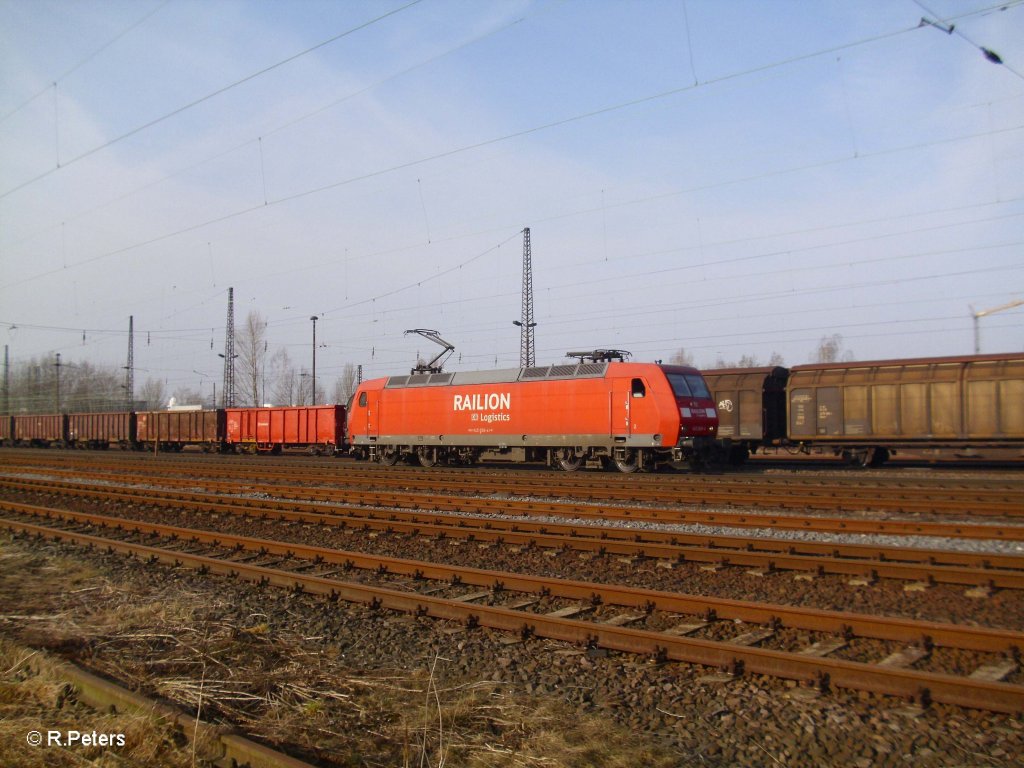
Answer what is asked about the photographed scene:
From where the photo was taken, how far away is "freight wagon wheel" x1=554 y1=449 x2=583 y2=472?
76.9 ft

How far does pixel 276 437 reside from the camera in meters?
39.3

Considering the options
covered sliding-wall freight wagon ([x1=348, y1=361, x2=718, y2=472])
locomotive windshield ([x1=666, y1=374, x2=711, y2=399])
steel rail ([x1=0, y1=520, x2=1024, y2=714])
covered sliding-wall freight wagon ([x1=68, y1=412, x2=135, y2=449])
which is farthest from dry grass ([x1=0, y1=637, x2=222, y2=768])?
covered sliding-wall freight wagon ([x1=68, y1=412, x2=135, y2=449])

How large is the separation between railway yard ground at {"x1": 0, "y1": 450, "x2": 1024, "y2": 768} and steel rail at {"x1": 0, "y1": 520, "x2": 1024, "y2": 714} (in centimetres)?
2

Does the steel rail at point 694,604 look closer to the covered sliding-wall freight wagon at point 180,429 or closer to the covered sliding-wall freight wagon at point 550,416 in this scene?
the covered sliding-wall freight wagon at point 550,416

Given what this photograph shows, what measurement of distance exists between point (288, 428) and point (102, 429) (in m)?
18.3

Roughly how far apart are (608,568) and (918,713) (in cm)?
464

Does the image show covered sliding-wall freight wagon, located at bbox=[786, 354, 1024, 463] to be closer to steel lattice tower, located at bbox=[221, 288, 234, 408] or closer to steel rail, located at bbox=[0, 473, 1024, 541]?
steel rail, located at bbox=[0, 473, 1024, 541]

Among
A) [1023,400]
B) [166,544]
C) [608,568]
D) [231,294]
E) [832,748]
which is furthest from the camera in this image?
[231,294]

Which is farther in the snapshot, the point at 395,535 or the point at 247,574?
the point at 395,535

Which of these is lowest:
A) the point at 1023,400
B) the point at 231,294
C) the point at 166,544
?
the point at 166,544

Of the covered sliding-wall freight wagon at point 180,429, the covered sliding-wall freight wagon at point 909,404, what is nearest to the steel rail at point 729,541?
the covered sliding-wall freight wagon at point 909,404

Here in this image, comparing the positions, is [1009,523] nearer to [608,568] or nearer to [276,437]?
[608,568]

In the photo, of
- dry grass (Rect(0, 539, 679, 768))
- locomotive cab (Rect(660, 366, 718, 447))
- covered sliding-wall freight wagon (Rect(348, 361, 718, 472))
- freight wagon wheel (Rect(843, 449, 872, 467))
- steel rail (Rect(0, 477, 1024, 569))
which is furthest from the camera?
freight wagon wheel (Rect(843, 449, 872, 467))

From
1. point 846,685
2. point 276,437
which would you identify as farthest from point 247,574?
point 276,437
